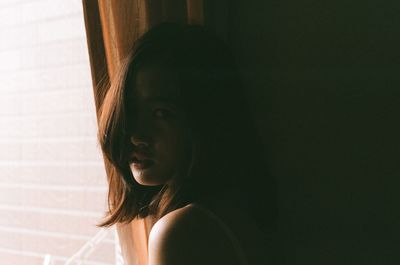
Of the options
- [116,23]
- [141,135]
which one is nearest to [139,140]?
[141,135]

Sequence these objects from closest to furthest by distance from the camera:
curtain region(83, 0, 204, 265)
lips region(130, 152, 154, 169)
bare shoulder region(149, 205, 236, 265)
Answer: bare shoulder region(149, 205, 236, 265), lips region(130, 152, 154, 169), curtain region(83, 0, 204, 265)

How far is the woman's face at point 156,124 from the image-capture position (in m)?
0.66

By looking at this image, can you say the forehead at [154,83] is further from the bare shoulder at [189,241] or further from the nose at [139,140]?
the bare shoulder at [189,241]

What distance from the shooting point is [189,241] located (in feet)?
1.92

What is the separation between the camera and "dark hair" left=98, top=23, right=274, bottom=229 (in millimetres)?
673

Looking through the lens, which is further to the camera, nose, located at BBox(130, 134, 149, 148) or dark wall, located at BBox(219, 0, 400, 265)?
dark wall, located at BBox(219, 0, 400, 265)

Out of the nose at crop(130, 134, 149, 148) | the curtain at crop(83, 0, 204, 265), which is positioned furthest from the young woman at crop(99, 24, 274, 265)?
the curtain at crop(83, 0, 204, 265)

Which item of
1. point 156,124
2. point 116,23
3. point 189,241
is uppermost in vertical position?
point 116,23

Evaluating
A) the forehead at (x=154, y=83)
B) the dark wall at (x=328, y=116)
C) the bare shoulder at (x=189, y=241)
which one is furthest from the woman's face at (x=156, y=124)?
the dark wall at (x=328, y=116)

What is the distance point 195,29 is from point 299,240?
589 mm

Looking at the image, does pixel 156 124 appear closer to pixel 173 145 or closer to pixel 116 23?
pixel 173 145

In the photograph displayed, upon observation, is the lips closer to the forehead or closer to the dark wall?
the forehead

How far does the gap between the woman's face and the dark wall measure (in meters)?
0.30

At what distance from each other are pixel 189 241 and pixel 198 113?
0.23 metres
